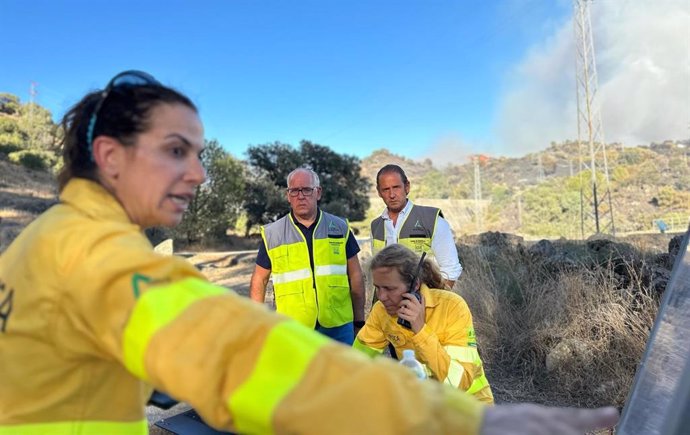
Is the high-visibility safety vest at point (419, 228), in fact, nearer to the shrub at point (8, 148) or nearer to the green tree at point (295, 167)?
the green tree at point (295, 167)

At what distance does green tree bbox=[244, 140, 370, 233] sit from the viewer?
87.7ft

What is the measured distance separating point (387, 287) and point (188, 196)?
1829 mm

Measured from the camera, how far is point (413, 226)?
432cm

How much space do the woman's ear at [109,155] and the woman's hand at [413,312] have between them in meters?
1.87

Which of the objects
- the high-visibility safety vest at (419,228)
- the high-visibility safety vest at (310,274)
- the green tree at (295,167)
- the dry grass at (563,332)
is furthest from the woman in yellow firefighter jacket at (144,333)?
the green tree at (295,167)

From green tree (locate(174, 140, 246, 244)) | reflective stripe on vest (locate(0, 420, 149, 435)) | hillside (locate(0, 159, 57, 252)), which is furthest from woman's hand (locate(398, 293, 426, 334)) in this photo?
green tree (locate(174, 140, 246, 244))

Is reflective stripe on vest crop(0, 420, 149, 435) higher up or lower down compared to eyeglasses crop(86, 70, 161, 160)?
lower down

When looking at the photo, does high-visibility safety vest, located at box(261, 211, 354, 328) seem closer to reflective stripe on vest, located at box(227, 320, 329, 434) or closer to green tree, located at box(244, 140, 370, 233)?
reflective stripe on vest, located at box(227, 320, 329, 434)

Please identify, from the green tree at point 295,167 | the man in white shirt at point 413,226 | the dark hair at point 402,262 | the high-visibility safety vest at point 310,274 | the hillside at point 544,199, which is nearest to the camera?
the dark hair at point 402,262

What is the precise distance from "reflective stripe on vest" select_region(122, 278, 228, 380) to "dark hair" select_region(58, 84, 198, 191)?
14.9 inches

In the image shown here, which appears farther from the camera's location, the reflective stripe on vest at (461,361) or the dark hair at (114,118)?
the reflective stripe on vest at (461,361)

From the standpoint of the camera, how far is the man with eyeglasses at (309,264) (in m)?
4.03

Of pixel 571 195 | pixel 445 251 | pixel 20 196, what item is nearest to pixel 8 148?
pixel 20 196

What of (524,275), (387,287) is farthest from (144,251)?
(524,275)
